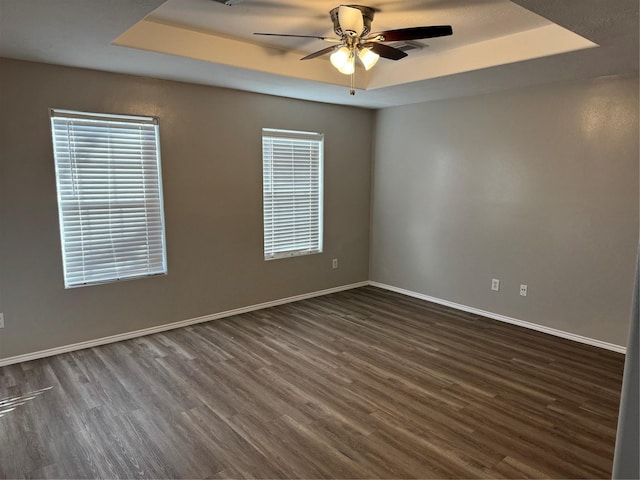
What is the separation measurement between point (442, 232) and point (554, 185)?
1319 mm

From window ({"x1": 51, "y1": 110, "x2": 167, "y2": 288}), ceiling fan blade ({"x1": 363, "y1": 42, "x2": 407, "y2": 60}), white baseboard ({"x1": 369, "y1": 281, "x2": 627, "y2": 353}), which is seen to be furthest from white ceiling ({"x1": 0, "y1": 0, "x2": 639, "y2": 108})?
white baseboard ({"x1": 369, "y1": 281, "x2": 627, "y2": 353})

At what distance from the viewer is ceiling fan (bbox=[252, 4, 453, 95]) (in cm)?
240

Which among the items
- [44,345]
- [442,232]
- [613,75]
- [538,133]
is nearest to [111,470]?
[44,345]

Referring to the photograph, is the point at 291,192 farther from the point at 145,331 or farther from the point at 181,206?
the point at 145,331

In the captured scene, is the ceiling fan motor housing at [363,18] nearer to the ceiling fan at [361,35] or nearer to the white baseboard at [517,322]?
the ceiling fan at [361,35]

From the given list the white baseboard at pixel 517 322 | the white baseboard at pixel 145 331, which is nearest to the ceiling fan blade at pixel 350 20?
the white baseboard at pixel 517 322

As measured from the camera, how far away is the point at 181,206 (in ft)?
13.4

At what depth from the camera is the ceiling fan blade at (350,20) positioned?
244 centimetres

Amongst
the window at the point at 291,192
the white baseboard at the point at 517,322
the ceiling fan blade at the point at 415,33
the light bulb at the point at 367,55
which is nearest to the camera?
the ceiling fan blade at the point at 415,33

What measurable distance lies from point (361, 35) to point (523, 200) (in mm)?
2531

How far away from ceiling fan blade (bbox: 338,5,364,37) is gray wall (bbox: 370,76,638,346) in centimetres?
234

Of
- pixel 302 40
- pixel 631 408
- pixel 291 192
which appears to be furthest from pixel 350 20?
pixel 291 192

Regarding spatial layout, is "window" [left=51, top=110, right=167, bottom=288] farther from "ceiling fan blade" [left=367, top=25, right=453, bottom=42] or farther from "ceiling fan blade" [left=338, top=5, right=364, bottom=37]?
"ceiling fan blade" [left=367, top=25, right=453, bottom=42]

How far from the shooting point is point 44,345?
3.49 m
